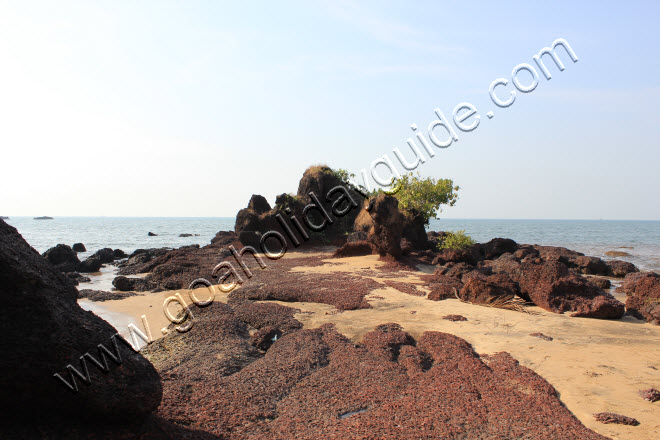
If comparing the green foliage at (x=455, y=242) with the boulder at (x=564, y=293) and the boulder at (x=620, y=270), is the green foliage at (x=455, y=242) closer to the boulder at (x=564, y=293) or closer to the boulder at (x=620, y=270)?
the boulder at (x=620, y=270)

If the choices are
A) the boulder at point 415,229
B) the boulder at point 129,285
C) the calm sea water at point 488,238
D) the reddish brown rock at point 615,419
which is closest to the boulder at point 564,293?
the reddish brown rock at point 615,419

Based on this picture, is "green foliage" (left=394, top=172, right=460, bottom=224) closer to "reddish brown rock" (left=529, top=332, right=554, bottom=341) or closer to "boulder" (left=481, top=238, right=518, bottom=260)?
"boulder" (left=481, top=238, right=518, bottom=260)

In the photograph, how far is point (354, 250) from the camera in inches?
829

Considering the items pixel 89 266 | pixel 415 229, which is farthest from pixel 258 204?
pixel 415 229

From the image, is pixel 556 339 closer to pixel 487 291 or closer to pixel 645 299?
pixel 487 291

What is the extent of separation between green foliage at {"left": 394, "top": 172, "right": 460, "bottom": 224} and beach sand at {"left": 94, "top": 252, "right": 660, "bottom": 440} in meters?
12.2

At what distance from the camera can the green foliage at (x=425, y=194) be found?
24.3 meters

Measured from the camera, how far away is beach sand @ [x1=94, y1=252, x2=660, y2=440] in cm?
548

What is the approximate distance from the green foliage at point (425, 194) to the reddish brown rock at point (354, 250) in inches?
165

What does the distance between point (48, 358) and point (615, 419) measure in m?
5.93

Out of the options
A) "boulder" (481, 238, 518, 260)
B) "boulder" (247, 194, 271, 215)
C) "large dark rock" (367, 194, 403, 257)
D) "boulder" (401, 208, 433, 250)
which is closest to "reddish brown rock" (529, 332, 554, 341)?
"large dark rock" (367, 194, 403, 257)

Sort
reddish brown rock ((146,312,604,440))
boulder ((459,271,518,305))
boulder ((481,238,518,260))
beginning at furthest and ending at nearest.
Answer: boulder ((481,238,518,260)) < boulder ((459,271,518,305)) < reddish brown rock ((146,312,604,440))

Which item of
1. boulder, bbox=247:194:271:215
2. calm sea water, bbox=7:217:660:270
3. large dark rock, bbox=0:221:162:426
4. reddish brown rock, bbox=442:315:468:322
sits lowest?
calm sea water, bbox=7:217:660:270

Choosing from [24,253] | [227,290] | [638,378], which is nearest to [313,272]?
[227,290]
